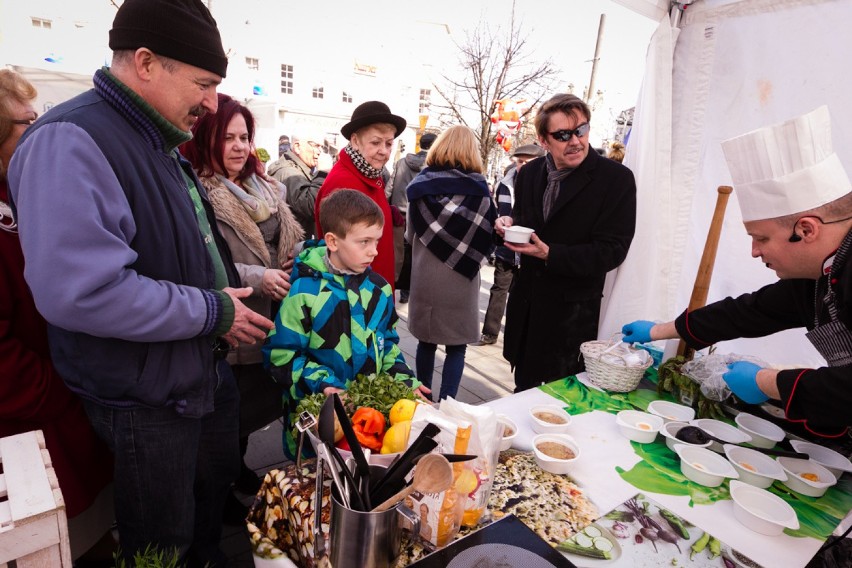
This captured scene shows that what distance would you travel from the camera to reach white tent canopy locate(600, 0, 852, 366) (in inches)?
100

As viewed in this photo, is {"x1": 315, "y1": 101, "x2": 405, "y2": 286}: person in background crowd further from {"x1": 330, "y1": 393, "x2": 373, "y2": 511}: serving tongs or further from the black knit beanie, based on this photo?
{"x1": 330, "y1": 393, "x2": 373, "y2": 511}: serving tongs

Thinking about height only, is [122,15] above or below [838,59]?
below

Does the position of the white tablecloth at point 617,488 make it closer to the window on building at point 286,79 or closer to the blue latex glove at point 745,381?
the blue latex glove at point 745,381

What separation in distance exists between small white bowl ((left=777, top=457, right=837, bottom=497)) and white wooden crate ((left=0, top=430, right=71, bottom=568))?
6.62 ft

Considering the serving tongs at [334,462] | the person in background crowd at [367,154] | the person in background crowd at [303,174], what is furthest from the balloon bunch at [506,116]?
the serving tongs at [334,462]

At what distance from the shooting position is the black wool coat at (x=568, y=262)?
264 centimetres

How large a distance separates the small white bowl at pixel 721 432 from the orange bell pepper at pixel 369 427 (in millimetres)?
1250

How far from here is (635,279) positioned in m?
3.02

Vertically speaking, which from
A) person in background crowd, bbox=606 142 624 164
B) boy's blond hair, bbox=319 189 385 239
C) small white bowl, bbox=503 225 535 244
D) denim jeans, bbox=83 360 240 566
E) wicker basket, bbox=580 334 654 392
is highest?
person in background crowd, bbox=606 142 624 164

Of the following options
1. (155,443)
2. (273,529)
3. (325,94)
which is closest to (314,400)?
(273,529)

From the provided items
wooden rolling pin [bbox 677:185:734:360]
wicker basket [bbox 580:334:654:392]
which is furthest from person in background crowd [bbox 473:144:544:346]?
wicker basket [bbox 580:334:654:392]

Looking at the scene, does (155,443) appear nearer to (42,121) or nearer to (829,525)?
(42,121)

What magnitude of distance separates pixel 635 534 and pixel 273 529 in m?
0.98

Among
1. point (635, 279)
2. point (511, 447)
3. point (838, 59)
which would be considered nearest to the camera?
point (511, 447)
